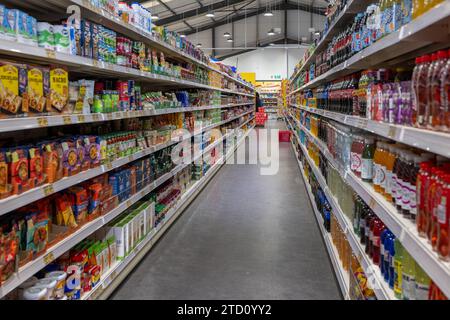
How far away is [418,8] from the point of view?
1.47 metres

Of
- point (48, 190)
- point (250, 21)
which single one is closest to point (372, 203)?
point (48, 190)

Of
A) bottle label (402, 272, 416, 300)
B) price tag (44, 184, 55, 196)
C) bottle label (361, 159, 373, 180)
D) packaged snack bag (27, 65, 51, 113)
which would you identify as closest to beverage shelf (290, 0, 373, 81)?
bottle label (361, 159, 373, 180)

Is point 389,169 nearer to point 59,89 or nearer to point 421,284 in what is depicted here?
point 421,284

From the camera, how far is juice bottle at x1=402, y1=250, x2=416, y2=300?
154 centimetres

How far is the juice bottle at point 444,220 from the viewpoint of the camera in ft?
3.88

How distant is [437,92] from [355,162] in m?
1.19

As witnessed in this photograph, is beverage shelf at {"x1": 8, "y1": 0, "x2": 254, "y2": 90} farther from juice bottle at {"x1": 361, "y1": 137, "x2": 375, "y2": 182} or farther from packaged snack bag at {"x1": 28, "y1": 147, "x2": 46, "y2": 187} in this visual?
juice bottle at {"x1": 361, "y1": 137, "x2": 375, "y2": 182}

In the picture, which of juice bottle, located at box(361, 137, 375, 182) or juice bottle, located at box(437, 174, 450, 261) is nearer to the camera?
juice bottle, located at box(437, 174, 450, 261)

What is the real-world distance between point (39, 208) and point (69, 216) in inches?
9.7

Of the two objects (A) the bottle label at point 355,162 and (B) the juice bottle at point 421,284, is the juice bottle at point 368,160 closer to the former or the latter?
(A) the bottle label at point 355,162

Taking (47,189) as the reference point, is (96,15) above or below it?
above

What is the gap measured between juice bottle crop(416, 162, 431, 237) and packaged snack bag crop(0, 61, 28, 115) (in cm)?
172
